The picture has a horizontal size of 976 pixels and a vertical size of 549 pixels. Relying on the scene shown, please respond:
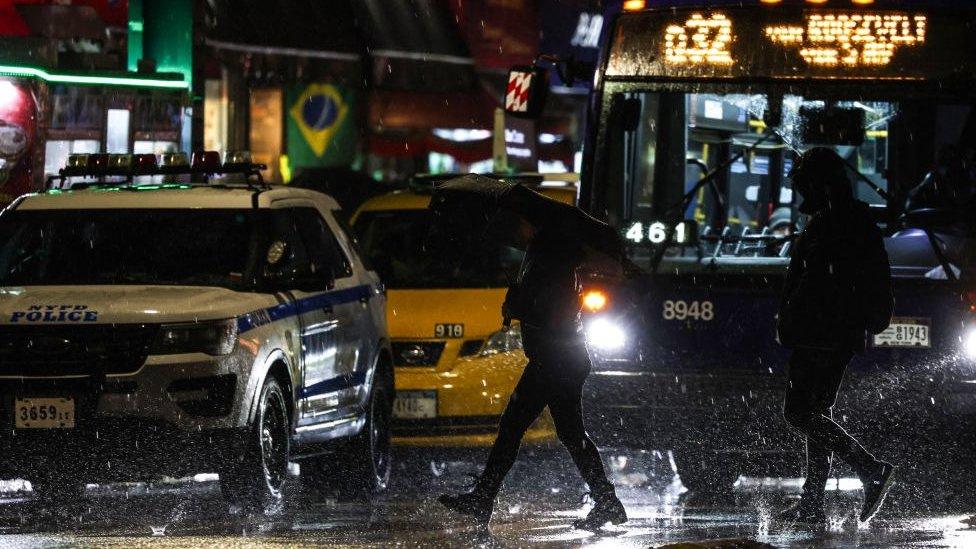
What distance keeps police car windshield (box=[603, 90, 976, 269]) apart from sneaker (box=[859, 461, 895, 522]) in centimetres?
216

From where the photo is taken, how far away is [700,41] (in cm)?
1080

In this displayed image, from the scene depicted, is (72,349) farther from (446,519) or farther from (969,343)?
(969,343)

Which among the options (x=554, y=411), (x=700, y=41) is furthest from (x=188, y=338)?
(x=700, y=41)

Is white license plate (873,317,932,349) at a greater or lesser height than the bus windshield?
→ lesser

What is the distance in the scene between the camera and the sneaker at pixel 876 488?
28.7 feet

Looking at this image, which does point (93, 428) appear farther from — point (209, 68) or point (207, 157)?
point (209, 68)

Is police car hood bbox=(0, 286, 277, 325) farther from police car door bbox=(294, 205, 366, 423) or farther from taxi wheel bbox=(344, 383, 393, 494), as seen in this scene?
taxi wheel bbox=(344, 383, 393, 494)

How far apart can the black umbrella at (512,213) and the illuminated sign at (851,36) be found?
112 inches

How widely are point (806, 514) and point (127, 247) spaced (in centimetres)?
394

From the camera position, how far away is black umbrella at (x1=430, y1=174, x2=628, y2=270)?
8.42m

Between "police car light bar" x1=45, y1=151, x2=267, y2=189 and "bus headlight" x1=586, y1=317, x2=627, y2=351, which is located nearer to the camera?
"police car light bar" x1=45, y1=151, x2=267, y2=189

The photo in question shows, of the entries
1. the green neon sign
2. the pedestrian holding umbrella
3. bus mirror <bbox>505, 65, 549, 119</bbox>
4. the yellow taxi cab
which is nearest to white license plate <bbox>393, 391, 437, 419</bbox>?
the yellow taxi cab

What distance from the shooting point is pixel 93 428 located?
27.9 feet

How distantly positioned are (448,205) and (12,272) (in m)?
2.75
